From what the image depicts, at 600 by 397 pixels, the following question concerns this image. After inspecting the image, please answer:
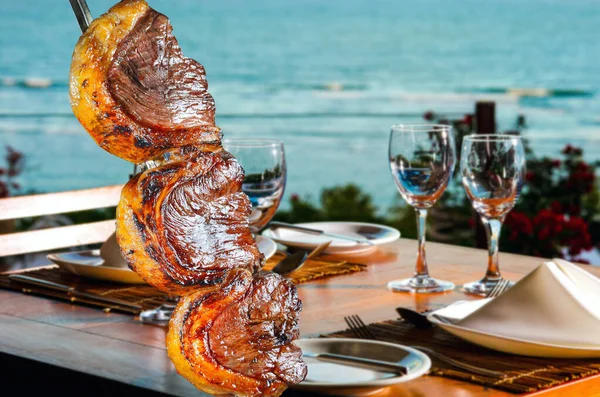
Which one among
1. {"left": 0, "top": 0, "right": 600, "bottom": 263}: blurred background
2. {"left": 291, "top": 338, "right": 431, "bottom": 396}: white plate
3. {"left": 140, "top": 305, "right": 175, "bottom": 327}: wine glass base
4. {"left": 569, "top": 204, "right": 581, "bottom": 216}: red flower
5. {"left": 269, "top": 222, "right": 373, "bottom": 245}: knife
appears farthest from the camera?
{"left": 0, "top": 0, "right": 600, "bottom": 263}: blurred background

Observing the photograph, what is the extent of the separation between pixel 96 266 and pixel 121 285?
6 cm

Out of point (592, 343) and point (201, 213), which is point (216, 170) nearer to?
point (201, 213)

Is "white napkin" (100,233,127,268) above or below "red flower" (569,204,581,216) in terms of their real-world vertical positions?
above

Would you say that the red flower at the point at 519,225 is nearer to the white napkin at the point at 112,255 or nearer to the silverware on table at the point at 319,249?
the silverware on table at the point at 319,249

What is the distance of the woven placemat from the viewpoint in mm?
1196

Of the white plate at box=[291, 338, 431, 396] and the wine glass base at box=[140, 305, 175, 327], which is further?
the wine glass base at box=[140, 305, 175, 327]

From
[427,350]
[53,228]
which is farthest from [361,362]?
[53,228]

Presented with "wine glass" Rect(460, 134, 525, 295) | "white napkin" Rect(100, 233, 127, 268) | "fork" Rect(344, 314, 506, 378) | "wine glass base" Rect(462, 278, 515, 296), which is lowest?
"fork" Rect(344, 314, 506, 378)

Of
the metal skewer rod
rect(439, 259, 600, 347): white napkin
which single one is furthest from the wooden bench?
the metal skewer rod

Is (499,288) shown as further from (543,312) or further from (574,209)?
(574,209)

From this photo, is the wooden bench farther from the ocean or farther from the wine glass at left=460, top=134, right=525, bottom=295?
the ocean

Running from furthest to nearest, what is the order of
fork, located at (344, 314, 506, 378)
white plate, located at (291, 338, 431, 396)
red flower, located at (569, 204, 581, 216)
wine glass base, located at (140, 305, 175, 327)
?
1. red flower, located at (569, 204, 581, 216)
2. wine glass base, located at (140, 305, 175, 327)
3. fork, located at (344, 314, 506, 378)
4. white plate, located at (291, 338, 431, 396)

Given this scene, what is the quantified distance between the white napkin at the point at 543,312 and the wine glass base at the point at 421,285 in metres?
0.33

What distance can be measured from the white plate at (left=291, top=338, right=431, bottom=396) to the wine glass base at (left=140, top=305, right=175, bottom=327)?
0.35 m
